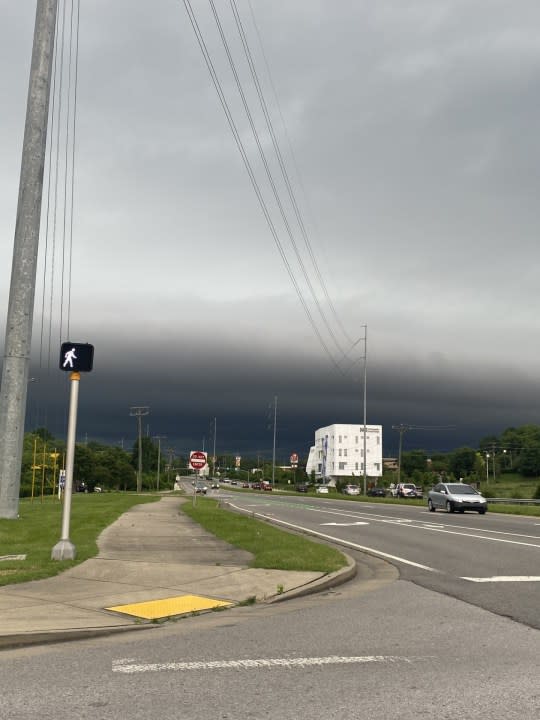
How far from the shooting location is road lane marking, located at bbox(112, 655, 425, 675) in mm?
6438

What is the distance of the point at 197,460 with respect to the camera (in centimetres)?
3441

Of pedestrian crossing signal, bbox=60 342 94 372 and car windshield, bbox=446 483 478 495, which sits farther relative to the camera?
car windshield, bbox=446 483 478 495

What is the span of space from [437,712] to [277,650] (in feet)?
7.20

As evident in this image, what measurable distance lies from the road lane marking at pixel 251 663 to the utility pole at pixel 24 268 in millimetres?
15450

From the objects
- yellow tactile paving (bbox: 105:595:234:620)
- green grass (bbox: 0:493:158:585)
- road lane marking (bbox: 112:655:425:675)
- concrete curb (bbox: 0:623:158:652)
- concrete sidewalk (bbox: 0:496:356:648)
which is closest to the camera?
road lane marking (bbox: 112:655:425:675)

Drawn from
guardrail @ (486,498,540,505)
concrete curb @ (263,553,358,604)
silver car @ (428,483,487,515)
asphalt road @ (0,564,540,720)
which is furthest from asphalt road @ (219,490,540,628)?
guardrail @ (486,498,540,505)

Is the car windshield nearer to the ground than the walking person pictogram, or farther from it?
nearer to the ground

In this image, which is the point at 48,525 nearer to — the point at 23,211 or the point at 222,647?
the point at 23,211

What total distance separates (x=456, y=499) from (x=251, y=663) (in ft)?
102

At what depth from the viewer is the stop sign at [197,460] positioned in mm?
34250

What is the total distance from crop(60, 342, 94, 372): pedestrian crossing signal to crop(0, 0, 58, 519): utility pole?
27.5 feet

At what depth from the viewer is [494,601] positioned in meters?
10.0

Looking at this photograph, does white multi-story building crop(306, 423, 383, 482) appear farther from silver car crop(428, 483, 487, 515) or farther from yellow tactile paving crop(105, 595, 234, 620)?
yellow tactile paving crop(105, 595, 234, 620)

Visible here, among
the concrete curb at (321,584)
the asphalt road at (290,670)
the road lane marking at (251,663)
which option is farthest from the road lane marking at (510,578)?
the road lane marking at (251,663)
